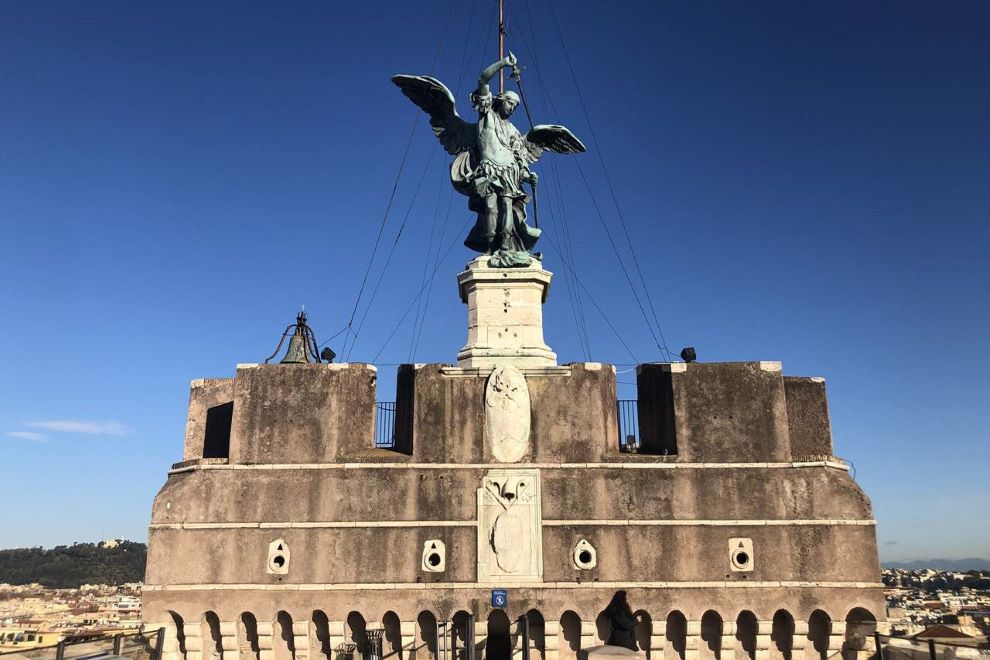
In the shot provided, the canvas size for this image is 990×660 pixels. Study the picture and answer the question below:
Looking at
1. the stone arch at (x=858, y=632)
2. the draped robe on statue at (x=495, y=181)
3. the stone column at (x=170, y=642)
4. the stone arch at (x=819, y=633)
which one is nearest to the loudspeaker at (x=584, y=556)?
the stone arch at (x=819, y=633)

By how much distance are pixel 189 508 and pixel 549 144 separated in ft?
43.5

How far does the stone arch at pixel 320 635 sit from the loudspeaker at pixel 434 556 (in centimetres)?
234

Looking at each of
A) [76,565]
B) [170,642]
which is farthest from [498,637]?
[76,565]

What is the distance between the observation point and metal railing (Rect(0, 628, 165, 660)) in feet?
42.9

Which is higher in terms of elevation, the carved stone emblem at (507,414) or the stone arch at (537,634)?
the carved stone emblem at (507,414)

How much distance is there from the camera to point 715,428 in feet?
54.3

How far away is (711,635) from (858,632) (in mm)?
3059

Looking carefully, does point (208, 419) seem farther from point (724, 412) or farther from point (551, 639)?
point (724, 412)

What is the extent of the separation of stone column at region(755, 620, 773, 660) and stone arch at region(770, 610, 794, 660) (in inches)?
6.0

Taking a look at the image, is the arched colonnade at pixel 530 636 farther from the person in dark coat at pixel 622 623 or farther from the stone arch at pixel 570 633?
the person in dark coat at pixel 622 623

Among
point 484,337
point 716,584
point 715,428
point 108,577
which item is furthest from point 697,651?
point 108,577

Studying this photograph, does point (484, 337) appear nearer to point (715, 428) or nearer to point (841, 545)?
point (715, 428)

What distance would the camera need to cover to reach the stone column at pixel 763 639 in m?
15.1

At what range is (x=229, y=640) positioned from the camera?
15.3 metres
